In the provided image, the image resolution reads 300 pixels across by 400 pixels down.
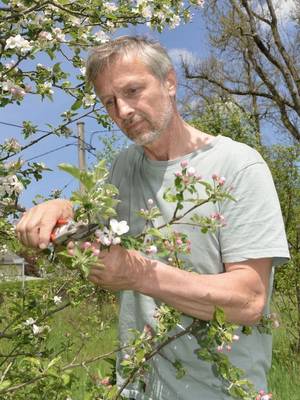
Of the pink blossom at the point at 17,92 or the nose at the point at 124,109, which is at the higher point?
the pink blossom at the point at 17,92

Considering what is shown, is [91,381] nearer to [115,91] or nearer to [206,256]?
[206,256]

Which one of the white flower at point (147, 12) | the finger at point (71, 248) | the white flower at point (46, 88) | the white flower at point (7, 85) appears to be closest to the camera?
the finger at point (71, 248)

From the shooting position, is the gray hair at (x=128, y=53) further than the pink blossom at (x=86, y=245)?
Yes

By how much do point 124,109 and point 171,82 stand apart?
0.91ft

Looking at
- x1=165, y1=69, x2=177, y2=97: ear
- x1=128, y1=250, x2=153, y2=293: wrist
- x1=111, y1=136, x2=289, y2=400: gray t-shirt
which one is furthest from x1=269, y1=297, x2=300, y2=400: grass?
x1=128, y1=250, x2=153, y2=293: wrist

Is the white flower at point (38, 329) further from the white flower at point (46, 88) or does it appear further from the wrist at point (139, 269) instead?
the white flower at point (46, 88)

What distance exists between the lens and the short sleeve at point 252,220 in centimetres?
181

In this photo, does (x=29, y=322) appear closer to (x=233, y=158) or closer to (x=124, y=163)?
(x=124, y=163)

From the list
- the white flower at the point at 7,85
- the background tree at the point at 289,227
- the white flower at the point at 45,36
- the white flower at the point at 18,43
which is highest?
the white flower at the point at 45,36

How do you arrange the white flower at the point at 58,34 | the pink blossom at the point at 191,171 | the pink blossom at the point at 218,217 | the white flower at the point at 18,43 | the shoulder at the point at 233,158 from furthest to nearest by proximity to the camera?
the white flower at the point at 58,34 → the white flower at the point at 18,43 → the shoulder at the point at 233,158 → the pink blossom at the point at 218,217 → the pink blossom at the point at 191,171

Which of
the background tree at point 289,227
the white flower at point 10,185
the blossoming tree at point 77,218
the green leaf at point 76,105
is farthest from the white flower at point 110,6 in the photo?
the background tree at point 289,227

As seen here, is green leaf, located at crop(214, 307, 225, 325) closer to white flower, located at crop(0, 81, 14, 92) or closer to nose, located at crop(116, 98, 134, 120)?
nose, located at crop(116, 98, 134, 120)

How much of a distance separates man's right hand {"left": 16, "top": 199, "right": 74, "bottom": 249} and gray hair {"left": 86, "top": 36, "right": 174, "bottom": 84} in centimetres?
68

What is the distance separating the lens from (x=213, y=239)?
1.92 meters
